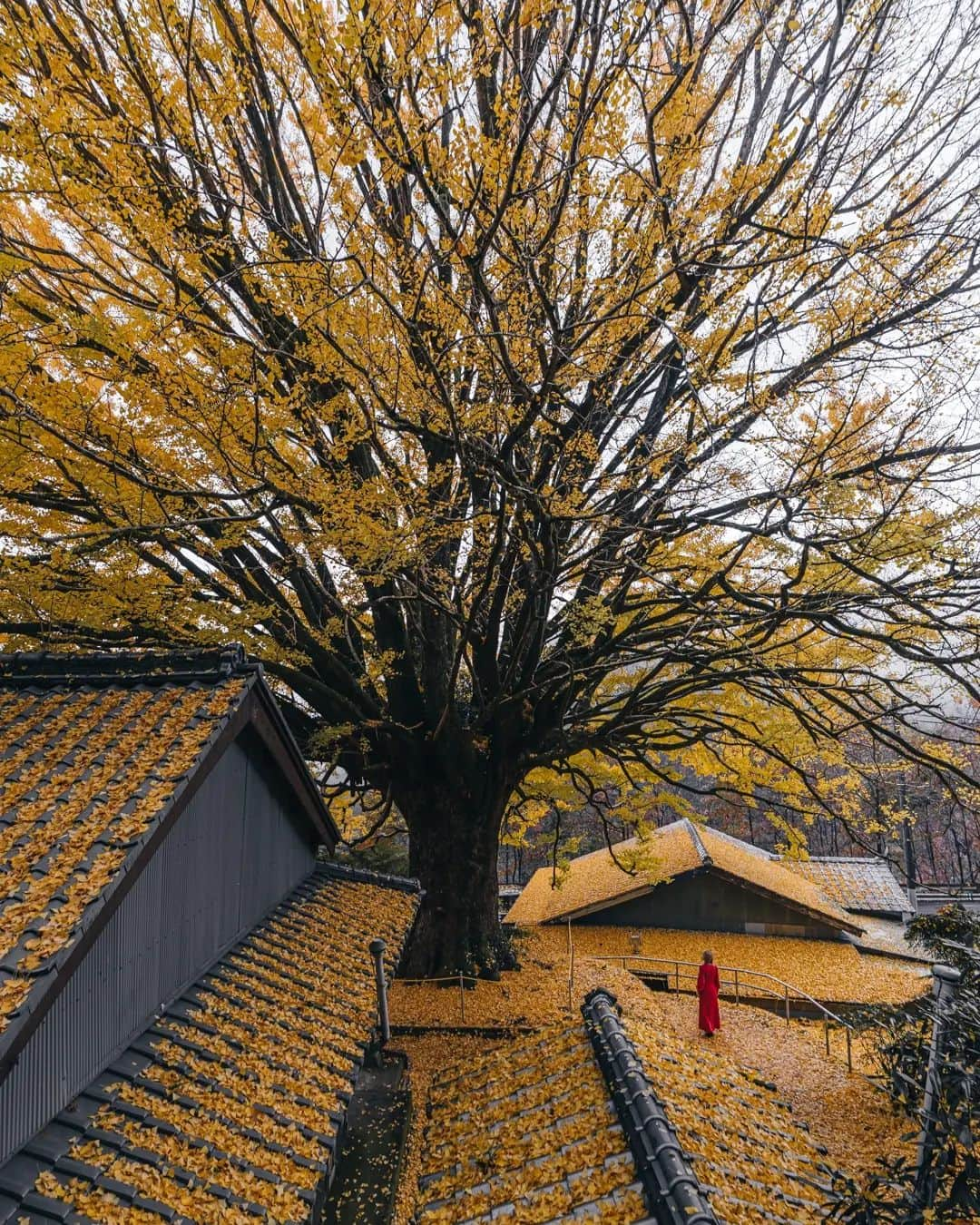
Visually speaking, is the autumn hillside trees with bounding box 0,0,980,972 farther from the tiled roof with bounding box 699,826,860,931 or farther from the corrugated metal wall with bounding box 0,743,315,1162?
the tiled roof with bounding box 699,826,860,931

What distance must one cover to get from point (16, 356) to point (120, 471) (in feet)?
4.12

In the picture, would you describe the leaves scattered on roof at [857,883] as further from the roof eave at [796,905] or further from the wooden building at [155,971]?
the wooden building at [155,971]

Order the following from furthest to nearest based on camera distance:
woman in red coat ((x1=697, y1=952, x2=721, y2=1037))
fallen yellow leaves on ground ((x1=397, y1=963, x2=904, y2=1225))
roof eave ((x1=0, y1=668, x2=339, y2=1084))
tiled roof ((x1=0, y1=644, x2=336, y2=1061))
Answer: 1. woman in red coat ((x1=697, y1=952, x2=721, y2=1037))
2. fallen yellow leaves on ground ((x1=397, y1=963, x2=904, y2=1225))
3. tiled roof ((x1=0, y1=644, x2=336, y2=1061))
4. roof eave ((x1=0, y1=668, x2=339, y2=1084))

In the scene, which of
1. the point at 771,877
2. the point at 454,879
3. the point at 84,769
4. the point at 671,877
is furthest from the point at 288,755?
the point at 771,877

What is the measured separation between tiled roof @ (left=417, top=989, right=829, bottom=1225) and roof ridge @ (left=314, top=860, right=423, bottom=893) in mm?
4035

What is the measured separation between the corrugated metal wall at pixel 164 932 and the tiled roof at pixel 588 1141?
8.89 feet

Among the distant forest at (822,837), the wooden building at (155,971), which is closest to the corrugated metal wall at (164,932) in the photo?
the wooden building at (155,971)

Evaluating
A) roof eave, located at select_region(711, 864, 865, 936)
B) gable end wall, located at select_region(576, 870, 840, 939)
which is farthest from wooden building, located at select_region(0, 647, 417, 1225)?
roof eave, located at select_region(711, 864, 865, 936)

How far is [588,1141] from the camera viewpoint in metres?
4.90

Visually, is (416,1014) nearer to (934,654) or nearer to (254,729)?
(254,729)

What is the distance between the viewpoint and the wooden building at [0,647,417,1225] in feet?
11.3

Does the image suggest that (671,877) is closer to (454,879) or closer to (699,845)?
(699,845)

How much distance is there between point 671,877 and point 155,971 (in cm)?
1657

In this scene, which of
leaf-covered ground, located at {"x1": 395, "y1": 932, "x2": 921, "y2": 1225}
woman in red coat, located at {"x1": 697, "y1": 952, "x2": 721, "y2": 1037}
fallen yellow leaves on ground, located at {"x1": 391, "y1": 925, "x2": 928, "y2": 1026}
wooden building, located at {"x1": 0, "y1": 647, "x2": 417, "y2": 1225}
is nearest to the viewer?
wooden building, located at {"x1": 0, "y1": 647, "x2": 417, "y2": 1225}
